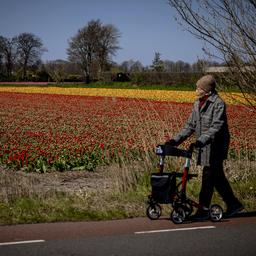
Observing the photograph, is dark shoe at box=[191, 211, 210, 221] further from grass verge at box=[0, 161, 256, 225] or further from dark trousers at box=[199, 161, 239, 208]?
grass verge at box=[0, 161, 256, 225]

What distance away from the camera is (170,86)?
5312 centimetres

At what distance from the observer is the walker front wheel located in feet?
21.4

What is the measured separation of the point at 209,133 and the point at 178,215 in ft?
3.92

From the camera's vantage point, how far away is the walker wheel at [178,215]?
20.9 ft

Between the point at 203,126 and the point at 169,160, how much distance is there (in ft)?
10.2

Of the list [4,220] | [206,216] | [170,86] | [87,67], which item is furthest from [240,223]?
[87,67]

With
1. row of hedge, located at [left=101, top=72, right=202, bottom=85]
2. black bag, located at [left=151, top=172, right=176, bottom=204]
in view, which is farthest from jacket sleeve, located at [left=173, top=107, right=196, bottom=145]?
row of hedge, located at [left=101, top=72, right=202, bottom=85]

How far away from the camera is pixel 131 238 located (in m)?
5.72

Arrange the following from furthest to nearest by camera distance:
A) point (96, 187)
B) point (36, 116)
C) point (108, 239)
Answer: point (36, 116) < point (96, 187) < point (108, 239)

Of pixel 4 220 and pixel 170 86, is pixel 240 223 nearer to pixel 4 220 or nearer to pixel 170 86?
pixel 4 220

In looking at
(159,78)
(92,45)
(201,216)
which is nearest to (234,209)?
(201,216)

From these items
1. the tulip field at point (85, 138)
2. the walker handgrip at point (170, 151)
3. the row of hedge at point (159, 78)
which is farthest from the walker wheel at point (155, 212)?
the row of hedge at point (159, 78)

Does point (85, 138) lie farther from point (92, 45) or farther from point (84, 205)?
point (92, 45)

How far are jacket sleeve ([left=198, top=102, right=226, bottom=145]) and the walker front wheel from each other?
1.01 m
